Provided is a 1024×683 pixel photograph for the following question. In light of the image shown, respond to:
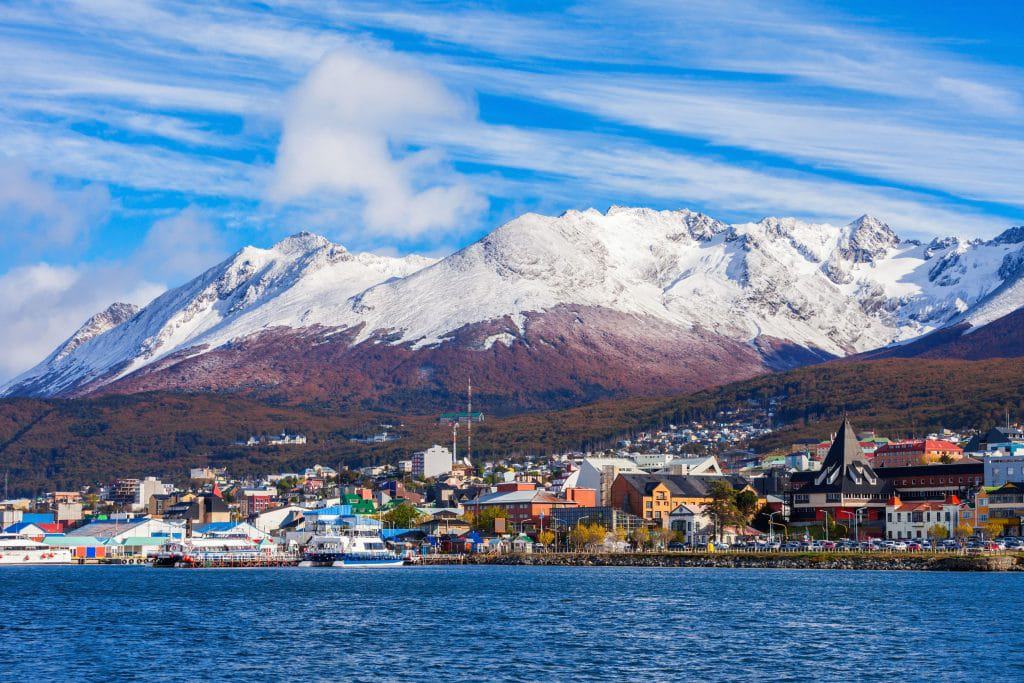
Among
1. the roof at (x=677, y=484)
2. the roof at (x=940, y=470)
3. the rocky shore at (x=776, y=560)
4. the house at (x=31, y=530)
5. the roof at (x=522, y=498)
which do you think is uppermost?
the roof at (x=940, y=470)

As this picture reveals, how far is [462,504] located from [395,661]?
12662cm

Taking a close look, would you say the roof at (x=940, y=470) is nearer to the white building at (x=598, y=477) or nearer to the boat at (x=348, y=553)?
the white building at (x=598, y=477)

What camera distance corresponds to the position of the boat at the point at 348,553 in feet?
445

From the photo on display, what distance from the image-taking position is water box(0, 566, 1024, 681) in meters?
Result: 53.4

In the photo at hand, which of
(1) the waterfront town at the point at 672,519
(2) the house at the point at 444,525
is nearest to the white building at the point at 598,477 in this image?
(1) the waterfront town at the point at 672,519

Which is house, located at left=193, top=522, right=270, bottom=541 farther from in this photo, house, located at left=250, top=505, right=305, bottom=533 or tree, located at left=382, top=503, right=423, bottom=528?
tree, located at left=382, top=503, right=423, bottom=528

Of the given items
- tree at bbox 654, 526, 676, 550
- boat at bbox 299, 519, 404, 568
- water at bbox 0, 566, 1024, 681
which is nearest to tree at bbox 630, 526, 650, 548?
tree at bbox 654, 526, 676, 550

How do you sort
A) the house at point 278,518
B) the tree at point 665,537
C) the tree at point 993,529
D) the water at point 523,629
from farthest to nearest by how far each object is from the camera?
the house at point 278,518
the tree at point 665,537
the tree at point 993,529
the water at point 523,629

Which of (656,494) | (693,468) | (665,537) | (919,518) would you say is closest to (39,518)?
(693,468)

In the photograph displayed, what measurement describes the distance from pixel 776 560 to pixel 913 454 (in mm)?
61407

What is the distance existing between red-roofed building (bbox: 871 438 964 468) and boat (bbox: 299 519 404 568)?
60.9 meters

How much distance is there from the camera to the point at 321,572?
402ft

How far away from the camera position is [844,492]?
485 ft

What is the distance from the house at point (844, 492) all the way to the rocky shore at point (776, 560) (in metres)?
22.2
